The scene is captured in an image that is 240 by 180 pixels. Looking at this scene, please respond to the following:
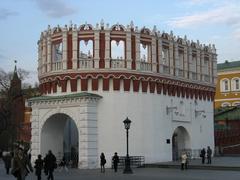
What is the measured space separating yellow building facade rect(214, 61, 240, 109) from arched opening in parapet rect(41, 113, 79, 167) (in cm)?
4170

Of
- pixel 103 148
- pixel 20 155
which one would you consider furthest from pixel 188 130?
pixel 20 155

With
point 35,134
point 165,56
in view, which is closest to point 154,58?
point 165,56

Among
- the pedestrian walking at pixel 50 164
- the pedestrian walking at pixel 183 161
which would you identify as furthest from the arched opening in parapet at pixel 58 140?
the pedestrian walking at pixel 50 164

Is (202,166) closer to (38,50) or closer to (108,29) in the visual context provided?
(108,29)

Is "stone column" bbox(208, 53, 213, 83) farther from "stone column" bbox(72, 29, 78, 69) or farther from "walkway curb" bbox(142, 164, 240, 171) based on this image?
"stone column" bbox(72, 29, 78, 69)

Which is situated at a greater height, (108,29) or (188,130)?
(108,29)

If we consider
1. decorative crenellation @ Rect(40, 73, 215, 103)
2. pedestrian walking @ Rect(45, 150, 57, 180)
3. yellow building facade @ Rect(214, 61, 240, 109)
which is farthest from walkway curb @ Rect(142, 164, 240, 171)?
yellow building facade @ Rect(214, 61, 240, 109)

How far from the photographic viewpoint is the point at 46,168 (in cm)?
2708

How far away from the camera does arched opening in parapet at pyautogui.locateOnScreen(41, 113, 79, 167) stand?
39.9 m

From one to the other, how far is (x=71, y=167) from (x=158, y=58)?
1094 centimetres

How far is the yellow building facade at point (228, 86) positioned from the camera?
80000mm

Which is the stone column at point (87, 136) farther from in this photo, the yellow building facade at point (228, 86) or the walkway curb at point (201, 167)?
the yellow building facade at point (228, 86)

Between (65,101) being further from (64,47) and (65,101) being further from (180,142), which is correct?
(180,142)

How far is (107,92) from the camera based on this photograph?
38.5 meters
